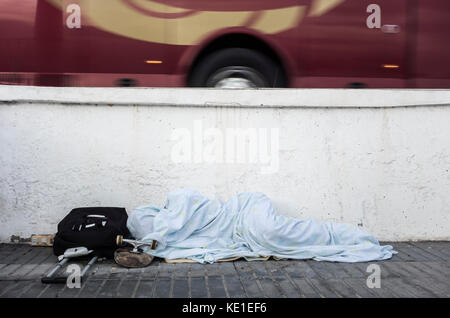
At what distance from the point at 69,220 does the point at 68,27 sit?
253 centimetres

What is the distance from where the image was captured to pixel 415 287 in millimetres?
2945

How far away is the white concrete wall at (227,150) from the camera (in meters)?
4.04

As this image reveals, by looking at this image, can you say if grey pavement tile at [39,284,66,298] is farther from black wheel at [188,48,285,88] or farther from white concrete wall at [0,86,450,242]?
black wheel at [188,48,285,88]

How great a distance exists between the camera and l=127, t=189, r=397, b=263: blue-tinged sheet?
3576 mm

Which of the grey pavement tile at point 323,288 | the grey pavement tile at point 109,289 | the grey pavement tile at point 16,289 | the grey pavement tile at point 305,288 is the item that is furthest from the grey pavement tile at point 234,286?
the grey pavement tile at point 16,289

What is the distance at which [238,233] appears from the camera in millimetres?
3756

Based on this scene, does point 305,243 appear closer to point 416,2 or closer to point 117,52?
point 117,52

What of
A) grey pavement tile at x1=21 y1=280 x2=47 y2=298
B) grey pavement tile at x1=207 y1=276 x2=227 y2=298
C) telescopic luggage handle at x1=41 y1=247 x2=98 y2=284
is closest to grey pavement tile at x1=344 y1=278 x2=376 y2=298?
grey pavement tile at x1=207 y1=276 x2=227 y2=298

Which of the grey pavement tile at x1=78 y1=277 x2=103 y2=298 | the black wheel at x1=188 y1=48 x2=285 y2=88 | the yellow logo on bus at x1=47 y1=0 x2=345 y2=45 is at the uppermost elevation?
the yellow logo on bus at x1=47 y1=0 x2=345 y2=45

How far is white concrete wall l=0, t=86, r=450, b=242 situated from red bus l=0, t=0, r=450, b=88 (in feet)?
3.07

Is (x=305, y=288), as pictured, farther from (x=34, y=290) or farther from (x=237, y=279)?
(x=34, y=290)

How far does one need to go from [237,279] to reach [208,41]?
2911mm

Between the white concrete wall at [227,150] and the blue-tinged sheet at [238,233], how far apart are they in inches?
14.1

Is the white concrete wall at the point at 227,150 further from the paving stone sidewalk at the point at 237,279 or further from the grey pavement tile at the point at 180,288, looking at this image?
the grey pavement tile at the point at 180,288
